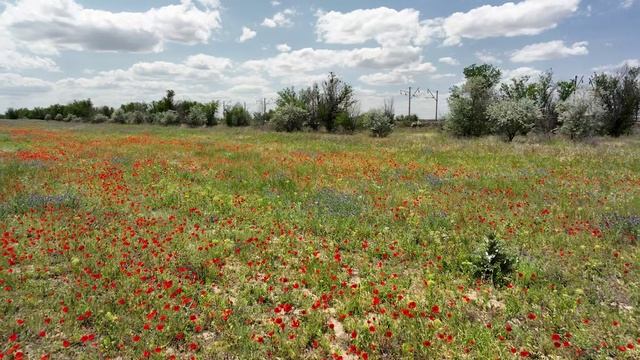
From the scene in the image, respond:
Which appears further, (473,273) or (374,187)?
(374,187)

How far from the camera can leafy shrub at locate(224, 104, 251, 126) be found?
62.5 m

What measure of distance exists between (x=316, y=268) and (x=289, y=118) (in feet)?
134

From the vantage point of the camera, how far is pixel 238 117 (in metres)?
62.7

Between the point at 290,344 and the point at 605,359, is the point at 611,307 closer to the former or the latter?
the point at 605,359

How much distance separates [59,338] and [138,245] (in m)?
3.04

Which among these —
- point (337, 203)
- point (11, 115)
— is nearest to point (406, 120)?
point (337, 203)

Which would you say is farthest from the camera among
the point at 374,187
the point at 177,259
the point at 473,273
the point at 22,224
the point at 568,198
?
the point at 374,187

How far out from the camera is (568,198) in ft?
37.6

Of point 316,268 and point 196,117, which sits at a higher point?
point 196,117

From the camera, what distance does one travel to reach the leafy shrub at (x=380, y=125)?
138 feet

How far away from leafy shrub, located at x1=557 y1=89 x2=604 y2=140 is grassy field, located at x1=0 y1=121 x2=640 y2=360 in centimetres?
1848

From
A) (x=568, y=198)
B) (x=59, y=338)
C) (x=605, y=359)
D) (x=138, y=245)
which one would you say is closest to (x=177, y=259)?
(x=138, y=245)

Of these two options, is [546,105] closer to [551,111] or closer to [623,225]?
[551,111]

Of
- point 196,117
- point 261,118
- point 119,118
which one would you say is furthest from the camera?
point 119,118
